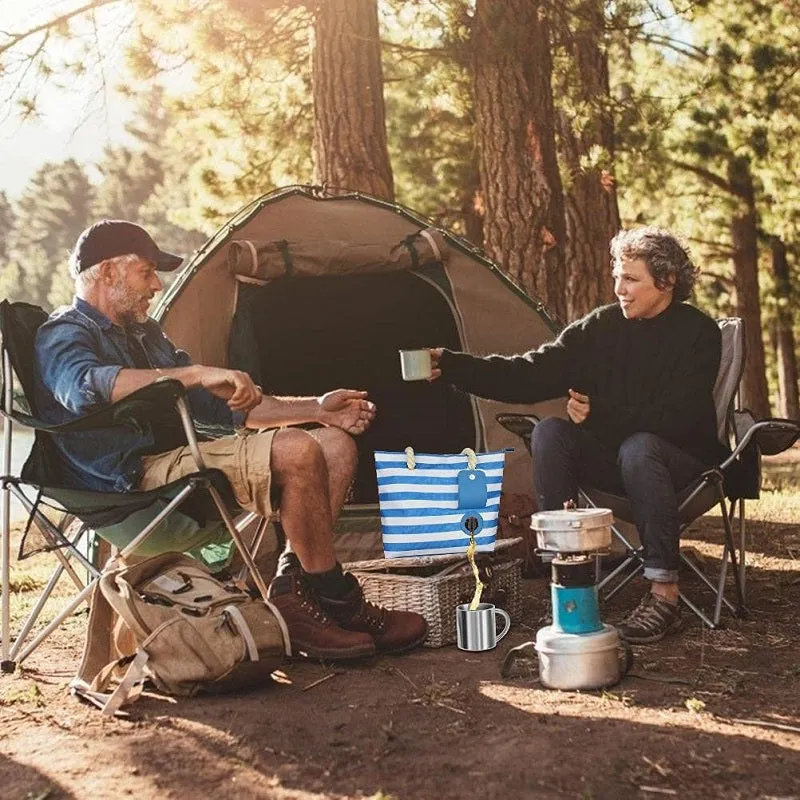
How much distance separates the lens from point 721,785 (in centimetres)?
212

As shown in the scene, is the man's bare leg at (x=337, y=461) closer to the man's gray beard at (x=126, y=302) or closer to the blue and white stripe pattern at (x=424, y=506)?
the blue and white stripe pattern at (x=424, y=506)

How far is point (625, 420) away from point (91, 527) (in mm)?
1611

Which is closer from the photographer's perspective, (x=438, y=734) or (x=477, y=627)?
(x=438, y=734)

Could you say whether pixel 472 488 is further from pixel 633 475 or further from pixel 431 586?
pixel 633 475

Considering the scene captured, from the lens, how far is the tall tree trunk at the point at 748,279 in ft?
39.7

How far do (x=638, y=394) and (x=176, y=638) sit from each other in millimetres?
1661

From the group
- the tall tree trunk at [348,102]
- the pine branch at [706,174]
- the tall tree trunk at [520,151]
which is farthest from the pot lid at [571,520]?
the pine branch at [706,174]

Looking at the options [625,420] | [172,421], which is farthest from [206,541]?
[625,420]

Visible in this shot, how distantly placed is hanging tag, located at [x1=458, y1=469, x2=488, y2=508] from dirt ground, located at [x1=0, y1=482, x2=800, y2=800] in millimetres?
469

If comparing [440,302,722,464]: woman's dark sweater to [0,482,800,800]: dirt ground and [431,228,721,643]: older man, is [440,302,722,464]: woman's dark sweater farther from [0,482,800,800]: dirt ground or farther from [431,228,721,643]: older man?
[0,482,800,800]: dirt ground

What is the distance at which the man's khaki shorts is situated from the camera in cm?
315

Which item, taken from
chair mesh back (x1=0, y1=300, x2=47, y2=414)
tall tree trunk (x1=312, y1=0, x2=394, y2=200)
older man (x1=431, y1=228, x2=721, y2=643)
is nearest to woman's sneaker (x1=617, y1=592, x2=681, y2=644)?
older man (x1=431, y1=228, x2=721, y2=643)

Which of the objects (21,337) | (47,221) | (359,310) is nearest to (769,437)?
(21,337)

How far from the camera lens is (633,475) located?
3.48m
